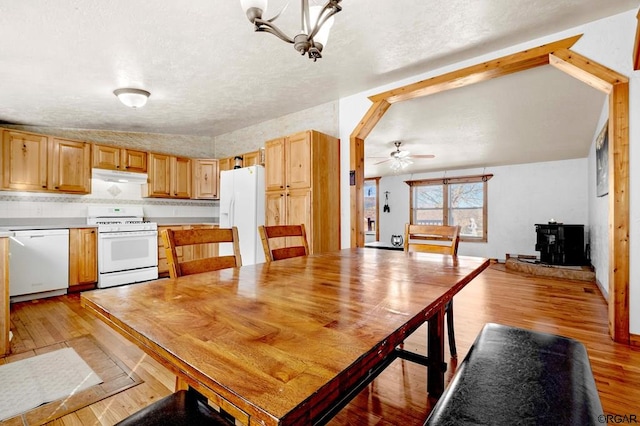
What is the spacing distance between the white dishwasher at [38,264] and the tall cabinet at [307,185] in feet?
9.10

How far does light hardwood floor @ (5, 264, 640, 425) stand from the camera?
65.2 inches

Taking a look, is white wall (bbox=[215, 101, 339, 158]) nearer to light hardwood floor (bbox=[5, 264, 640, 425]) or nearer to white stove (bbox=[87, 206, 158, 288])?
white stove (bbox=[87, 206, 158, 288])

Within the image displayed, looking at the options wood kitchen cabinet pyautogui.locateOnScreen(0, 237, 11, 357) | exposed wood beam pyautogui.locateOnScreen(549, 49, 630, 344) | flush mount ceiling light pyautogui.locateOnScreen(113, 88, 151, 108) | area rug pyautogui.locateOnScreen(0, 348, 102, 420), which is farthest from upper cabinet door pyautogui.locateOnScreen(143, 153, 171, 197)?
exposed wood beam pyautogui.locateOnScreen(549, 49, 630, 344)

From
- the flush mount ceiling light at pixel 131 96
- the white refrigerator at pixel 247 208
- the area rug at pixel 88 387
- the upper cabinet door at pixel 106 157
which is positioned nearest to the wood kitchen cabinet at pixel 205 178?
the upper cabinet door at pixel 106 157

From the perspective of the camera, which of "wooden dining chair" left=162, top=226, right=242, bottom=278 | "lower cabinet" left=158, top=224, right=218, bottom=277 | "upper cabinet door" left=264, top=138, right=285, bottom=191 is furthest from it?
"lower cabinet" left=158, top=224, right=218, bottom=277

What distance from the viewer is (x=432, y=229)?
2.31 metres

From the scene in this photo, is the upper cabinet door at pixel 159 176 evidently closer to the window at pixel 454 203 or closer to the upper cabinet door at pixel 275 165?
the upper cabinet door at pixel 275 165

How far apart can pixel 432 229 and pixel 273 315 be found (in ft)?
5.87

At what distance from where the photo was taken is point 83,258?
4.25 metres

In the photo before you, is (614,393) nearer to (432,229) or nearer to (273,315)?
(432,229)

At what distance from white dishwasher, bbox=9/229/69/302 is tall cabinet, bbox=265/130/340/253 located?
277 cm

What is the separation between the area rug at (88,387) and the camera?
1627 mm

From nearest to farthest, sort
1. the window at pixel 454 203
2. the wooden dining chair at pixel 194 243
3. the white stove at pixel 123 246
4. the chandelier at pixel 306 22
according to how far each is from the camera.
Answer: the wooden dining chair at pixel 194 243, the chandelier at pixel 306 22, the white stove at pixel 123 246, the window at pixel 454 203

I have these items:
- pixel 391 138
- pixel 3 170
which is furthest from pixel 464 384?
pixel 3 170
